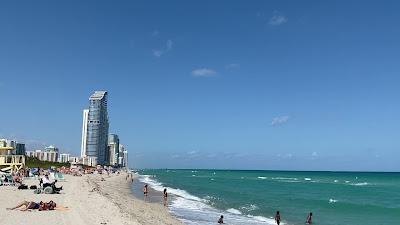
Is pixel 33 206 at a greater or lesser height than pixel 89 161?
lesser

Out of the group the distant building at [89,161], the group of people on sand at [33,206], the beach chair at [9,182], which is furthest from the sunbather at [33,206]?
the distant building at [89,161]

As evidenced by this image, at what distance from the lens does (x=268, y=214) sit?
33.0 m

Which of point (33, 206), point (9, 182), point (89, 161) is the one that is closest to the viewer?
point (33, 206)

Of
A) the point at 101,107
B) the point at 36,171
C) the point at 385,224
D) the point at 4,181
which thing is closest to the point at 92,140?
the point at 101,107

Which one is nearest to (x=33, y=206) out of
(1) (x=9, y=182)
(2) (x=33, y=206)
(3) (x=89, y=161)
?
(2) (x=33, y=206)

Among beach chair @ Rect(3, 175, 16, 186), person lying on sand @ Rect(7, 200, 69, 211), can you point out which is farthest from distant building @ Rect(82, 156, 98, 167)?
person lying on sand @ Rect(7, 200, 69, 211)

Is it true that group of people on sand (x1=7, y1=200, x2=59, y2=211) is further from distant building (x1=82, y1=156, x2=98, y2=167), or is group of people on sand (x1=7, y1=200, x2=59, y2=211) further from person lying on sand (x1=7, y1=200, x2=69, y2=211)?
distant building (x1=82, y1=156, x2=98, y2=167)

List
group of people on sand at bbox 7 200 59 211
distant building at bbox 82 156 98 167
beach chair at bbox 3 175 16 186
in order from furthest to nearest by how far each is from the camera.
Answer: distant building at bbox 82 156 98 167 < beach chair at bbox 3 175 16 186 < group of people on sand at bbox 7 200 59 211

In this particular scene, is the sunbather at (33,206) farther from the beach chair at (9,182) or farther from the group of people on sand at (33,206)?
the beach chair at (9,182)

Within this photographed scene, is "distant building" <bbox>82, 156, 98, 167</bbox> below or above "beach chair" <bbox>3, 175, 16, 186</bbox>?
above

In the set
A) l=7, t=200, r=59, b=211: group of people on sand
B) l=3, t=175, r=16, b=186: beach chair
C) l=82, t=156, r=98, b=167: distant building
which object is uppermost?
l=82, t=156, r=98, b=167: distant building

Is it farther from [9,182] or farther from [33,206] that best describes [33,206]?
[9,182]

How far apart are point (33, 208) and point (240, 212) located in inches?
692

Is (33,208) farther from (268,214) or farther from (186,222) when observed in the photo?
(268,214)
